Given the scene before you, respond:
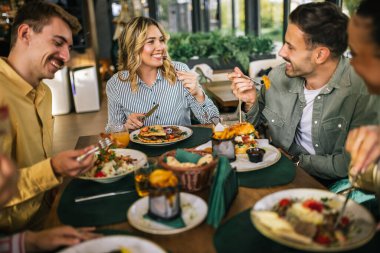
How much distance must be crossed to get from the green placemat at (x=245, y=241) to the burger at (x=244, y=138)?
0.59 metres

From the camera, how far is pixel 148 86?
8.87ft

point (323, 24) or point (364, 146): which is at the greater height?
point (323, 24)

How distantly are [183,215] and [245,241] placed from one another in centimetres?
22

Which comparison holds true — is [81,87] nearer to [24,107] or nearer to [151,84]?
[151,84]

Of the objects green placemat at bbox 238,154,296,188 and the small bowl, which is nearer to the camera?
green placemat at bbox 238,154,296,188

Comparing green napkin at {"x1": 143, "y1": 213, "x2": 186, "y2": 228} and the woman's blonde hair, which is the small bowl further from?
the woman's blonde hair

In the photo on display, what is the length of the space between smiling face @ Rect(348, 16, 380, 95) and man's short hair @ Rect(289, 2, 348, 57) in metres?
0.76

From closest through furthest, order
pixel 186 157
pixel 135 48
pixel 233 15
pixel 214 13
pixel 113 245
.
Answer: pixel 113 245, pixel 186 157, pixel 135 48, pixel 233 15, pixel 214 13

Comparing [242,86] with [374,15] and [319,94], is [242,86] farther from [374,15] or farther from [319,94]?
[374,15]

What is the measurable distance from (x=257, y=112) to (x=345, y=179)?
0.68 m

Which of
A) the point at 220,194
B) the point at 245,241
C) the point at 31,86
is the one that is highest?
the point at 31,86

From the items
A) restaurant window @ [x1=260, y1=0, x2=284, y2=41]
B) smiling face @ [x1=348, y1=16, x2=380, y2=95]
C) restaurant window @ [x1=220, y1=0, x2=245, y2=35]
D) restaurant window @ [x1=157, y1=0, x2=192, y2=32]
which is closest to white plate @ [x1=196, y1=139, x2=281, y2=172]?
smiling face @ [x1=348, y1=16, x2=380, y2=95]

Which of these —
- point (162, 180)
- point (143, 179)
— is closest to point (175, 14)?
point (143, 179)

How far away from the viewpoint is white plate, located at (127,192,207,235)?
3.79 ft
